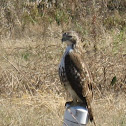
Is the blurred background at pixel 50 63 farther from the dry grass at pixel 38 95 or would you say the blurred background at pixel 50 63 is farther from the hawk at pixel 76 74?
the hawk at pixel 76 74

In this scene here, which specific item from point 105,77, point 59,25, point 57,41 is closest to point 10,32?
point 59,25

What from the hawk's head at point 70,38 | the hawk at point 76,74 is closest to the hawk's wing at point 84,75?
the hawk at point 76,74

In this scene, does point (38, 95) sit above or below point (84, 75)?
below

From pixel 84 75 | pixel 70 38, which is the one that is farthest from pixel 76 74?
pixel 70 38

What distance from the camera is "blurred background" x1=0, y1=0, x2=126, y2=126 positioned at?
502cm

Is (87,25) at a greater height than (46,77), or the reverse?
(87,25)

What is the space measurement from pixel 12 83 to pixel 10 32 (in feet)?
14.6

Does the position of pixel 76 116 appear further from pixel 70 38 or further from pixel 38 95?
pixel 38 95

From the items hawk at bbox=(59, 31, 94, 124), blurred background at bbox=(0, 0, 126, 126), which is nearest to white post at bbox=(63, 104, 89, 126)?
hawk at bbox=(59, 31, 94, 124)

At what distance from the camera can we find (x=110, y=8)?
1288 centimetres

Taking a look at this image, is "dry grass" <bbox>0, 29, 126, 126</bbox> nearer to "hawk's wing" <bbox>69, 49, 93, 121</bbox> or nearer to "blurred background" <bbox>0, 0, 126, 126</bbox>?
"blurred background" <bbox>0, 0, 126, 126</bbox>

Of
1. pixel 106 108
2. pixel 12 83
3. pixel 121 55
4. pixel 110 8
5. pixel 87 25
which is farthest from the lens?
pixel 110 8

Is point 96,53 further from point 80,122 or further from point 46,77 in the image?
point 80,122

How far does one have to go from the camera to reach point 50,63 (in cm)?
705
